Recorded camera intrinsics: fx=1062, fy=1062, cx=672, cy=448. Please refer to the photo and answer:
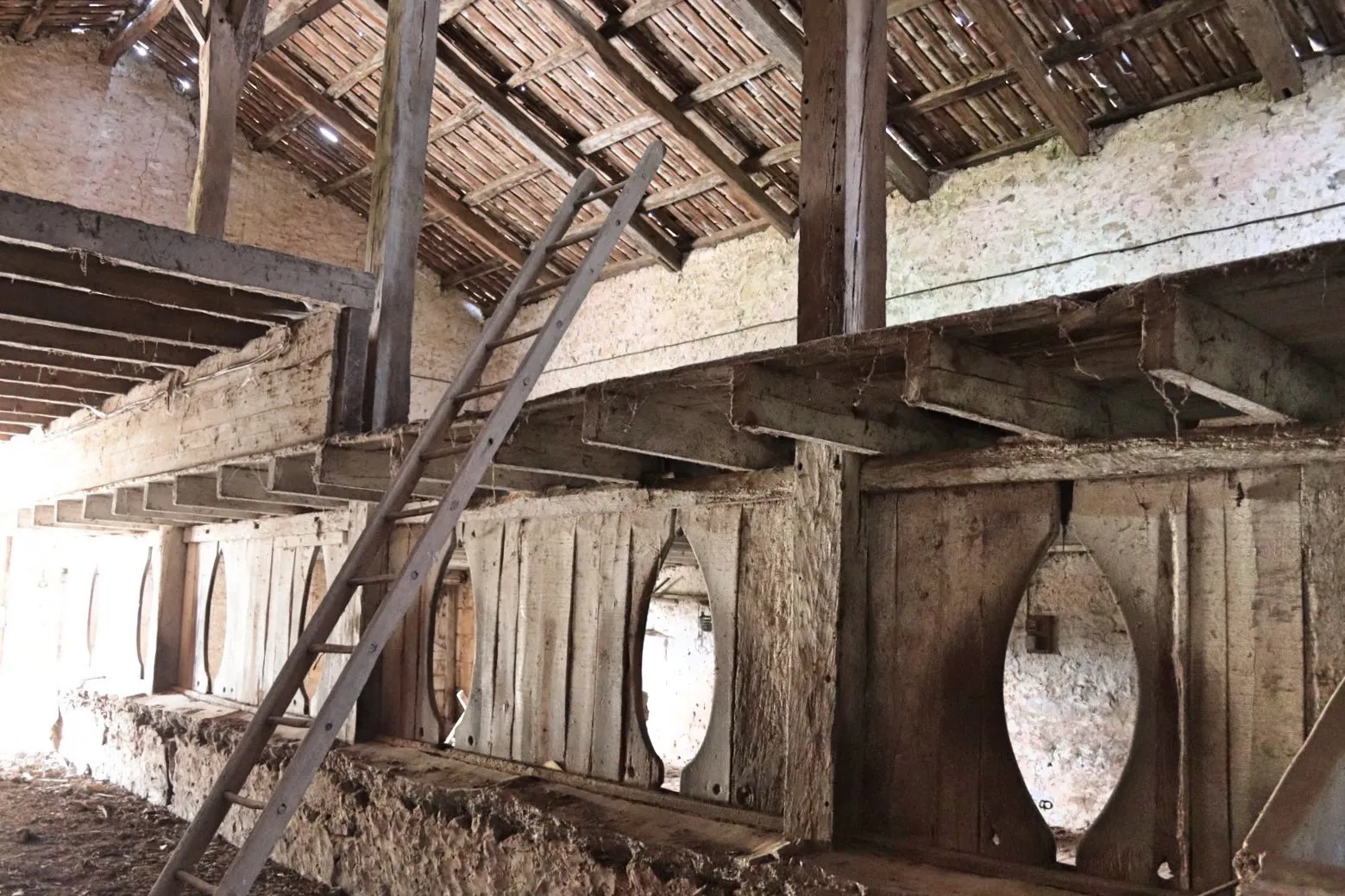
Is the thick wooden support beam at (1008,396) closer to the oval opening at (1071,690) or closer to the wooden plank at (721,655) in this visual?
the wooden plank at (721,655)

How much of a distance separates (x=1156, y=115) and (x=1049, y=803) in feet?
17.0

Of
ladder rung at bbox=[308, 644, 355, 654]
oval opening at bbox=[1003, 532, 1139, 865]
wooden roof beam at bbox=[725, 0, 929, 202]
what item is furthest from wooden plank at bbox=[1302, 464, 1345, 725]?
wooden roof beam at bbox=[725, 0, 929, 202]

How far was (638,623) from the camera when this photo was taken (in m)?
4.46

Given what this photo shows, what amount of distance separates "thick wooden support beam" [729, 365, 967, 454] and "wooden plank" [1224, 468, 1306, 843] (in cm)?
92

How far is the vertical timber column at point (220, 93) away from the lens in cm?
567

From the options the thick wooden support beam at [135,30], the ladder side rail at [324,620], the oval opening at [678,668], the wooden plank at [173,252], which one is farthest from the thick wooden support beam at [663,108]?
the ladder side rail at [324,620]

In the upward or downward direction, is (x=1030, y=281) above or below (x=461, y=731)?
above

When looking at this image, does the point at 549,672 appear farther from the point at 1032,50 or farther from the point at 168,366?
the point at 1032,50

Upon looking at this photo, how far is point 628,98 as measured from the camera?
9508 mm

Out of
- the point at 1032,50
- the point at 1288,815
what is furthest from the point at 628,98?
the point at 1288,815

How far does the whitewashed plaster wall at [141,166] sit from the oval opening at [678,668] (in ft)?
15.9

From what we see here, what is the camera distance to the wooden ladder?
2938mm

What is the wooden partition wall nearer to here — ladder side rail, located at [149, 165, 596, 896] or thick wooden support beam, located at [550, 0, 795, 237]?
ladder side rail, located at [149, 165, 596, 896]

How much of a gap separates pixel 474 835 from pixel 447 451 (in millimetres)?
1760
